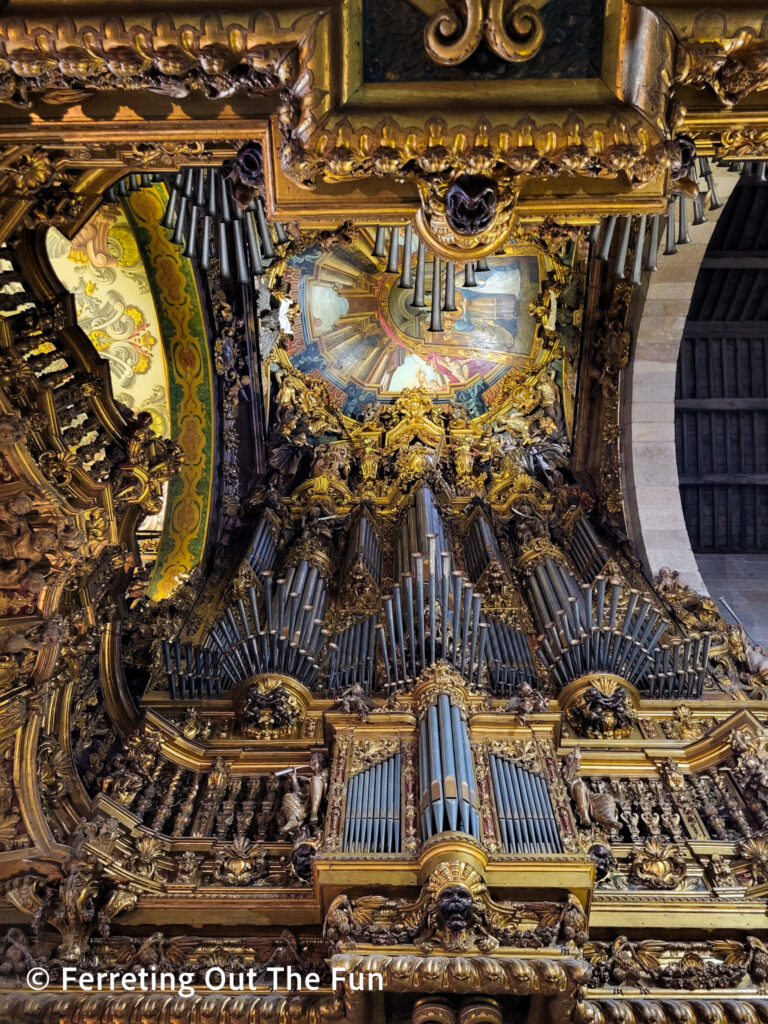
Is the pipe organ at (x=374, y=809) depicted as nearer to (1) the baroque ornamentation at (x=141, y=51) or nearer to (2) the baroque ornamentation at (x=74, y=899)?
(2) the baroque ornamentation at (x=74, y=899)

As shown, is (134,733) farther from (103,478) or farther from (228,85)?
A: (228,85)

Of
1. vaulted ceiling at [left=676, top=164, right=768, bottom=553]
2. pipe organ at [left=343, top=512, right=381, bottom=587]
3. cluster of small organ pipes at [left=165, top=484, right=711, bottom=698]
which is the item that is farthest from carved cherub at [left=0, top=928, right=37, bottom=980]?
vaulted ceiling at [left=676, top=164, right=768, bottom=553]

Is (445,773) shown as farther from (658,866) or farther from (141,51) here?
(141,51)

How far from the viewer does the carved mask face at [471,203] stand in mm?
4480

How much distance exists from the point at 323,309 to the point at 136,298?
346 cm

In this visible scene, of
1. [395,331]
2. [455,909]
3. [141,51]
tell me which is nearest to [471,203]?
[141,51]

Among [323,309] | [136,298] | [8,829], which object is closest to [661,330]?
[323,309]

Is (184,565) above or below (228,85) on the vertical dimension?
above

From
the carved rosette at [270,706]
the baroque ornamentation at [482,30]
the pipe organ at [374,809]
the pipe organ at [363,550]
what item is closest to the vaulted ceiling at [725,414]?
the pipe organ at [363,550]

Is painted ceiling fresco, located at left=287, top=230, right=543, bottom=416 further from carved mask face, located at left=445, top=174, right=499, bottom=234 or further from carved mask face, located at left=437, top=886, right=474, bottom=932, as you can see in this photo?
carved mask face, located at left=437, top=886, right=474, bottom=932

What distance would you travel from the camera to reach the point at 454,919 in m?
5.38

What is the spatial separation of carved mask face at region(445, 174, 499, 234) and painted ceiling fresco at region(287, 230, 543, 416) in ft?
31.5

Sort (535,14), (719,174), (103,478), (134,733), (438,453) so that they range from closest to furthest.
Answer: (535,14) < (103,478) < (134,733) < (719,174) < (438,453)

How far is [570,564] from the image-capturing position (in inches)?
460
